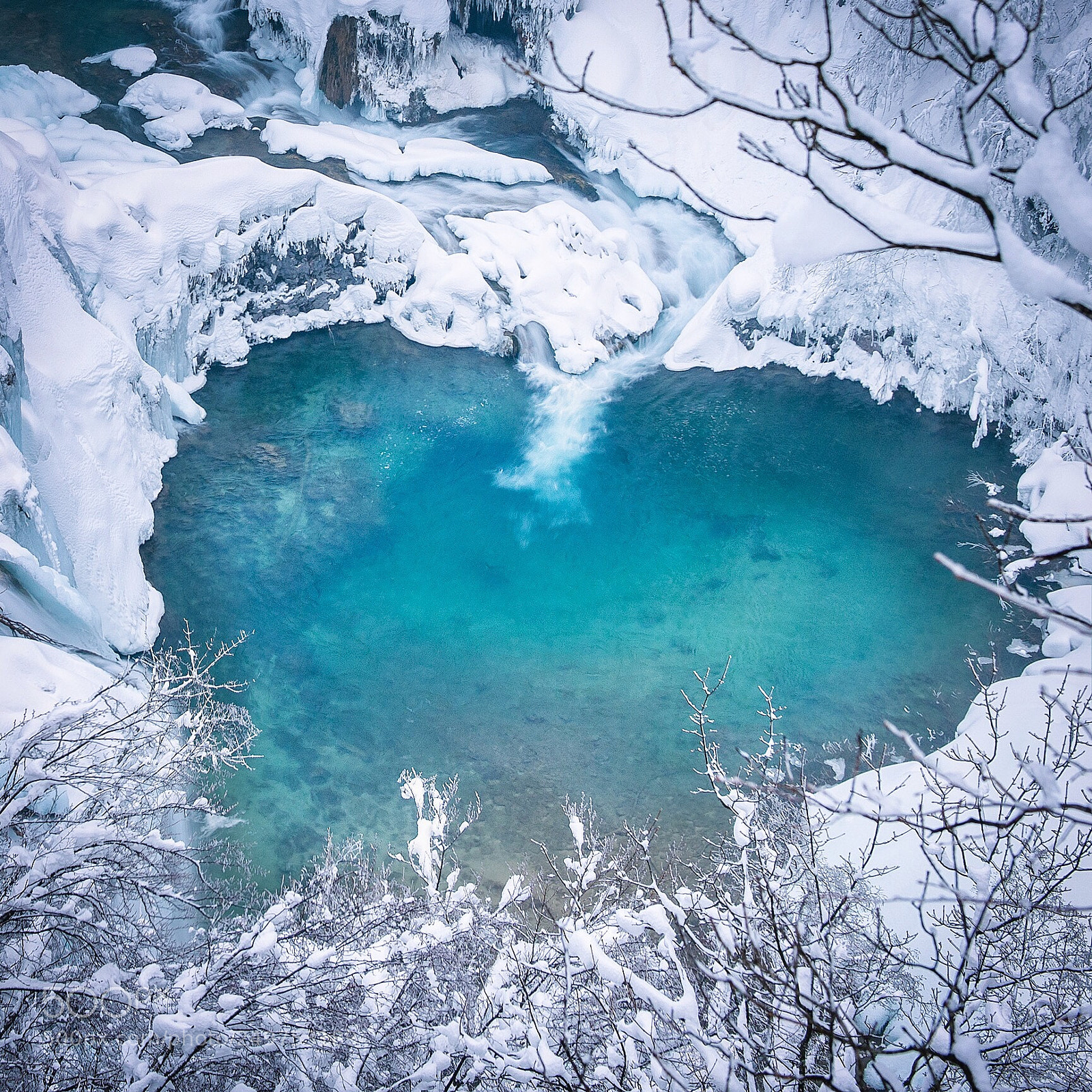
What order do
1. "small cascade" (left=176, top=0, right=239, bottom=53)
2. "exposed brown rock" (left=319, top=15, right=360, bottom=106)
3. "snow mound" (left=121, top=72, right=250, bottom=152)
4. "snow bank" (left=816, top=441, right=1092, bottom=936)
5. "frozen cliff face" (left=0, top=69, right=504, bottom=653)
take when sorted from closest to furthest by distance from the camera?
"snow bank" (left=816, top=441, right=1092, bottom=936) < "frozen cliff face" (left=0, top=69, right=504, bottom=653) < "snow mound" (left=121, top=72, right=250, bottom=152) < "exposed brown rock" (left=319, top=15, right=360, bottom=106) < "small cascade" (left=176, top=0, right=239, bottom=53)

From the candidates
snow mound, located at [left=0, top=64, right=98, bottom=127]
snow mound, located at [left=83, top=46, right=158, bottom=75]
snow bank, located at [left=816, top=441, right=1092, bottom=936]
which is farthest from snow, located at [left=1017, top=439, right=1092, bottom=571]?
snow mound, located at [left=83, top=46, right=158, bottom=75]

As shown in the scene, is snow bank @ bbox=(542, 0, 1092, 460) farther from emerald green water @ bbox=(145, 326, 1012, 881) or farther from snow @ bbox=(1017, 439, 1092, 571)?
snow @ bbox=(1017, 439, 1092, 571)

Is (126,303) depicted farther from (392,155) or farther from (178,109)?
(392,155)

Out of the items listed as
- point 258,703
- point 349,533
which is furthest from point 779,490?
point 258,703

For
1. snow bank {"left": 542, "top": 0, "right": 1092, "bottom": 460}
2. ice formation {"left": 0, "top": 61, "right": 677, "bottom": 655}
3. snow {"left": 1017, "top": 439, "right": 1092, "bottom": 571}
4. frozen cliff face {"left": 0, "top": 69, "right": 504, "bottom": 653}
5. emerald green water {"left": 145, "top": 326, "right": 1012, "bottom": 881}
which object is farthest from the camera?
snow bank {"left": 542, "top": 0, "right": 1092, "bottom": 460}

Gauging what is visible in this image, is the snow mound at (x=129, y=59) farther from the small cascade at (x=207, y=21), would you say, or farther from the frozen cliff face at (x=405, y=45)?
the frozen cliff face at (x=405, y=45)

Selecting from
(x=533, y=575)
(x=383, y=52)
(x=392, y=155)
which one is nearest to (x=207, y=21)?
(x=383, y=52)
